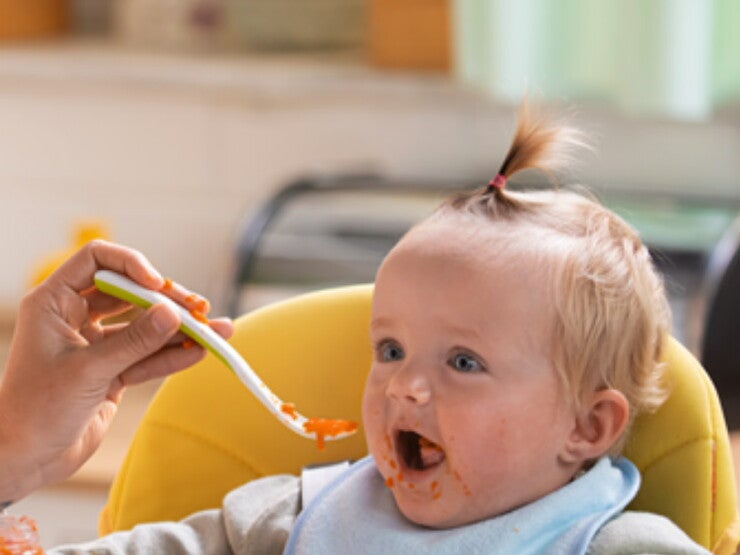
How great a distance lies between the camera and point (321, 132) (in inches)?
95.0

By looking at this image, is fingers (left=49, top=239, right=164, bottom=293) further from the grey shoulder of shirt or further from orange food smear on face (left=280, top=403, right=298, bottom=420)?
the grey shoulder of shirt

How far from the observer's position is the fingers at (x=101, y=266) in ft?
3.65

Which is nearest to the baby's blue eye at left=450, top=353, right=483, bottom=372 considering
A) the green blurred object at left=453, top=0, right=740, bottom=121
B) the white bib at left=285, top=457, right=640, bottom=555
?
the white bib at left=285, top=457, right=640, bottom=555

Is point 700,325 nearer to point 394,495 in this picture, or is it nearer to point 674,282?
point 674,282

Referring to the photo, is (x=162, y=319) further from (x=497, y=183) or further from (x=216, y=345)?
(x=497, y=183)

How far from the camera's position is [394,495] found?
1168 mm

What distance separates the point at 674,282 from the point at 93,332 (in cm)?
98

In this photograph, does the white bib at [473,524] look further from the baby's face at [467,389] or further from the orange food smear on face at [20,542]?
the orange food smear on face at [20,542]

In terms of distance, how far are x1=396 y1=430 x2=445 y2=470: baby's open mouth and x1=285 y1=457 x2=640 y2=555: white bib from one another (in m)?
0.05

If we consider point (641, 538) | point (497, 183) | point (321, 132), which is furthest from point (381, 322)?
point (321, 132)

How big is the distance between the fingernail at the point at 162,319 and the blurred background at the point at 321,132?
90cm

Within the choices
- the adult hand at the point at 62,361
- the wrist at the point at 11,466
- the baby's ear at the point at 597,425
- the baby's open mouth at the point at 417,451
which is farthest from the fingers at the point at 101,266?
the baby's ear at the point at 597,425

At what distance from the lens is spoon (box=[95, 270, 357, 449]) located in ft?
3.63

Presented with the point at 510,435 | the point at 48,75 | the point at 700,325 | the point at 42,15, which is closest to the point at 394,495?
the point at 510,435
